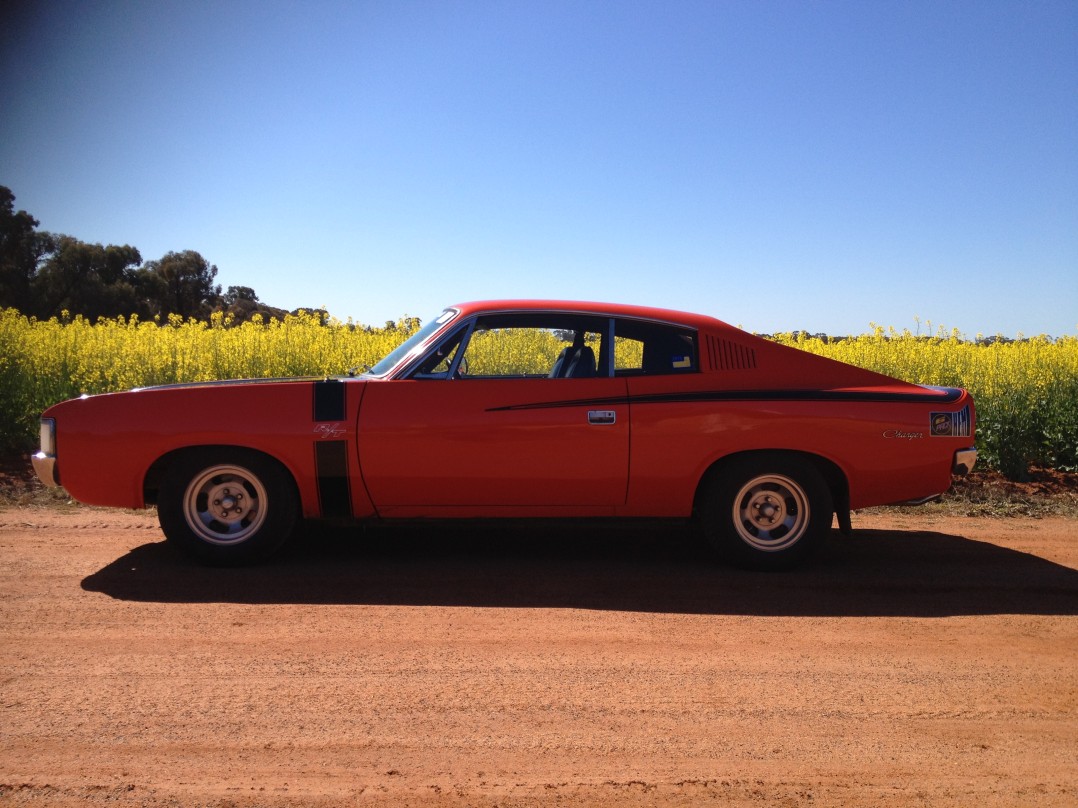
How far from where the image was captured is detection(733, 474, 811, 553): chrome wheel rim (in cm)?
565

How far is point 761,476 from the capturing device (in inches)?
221

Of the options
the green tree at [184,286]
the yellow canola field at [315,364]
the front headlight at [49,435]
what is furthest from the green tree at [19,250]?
the front headlight at [49,435]

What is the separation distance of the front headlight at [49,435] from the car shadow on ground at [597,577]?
0.79m

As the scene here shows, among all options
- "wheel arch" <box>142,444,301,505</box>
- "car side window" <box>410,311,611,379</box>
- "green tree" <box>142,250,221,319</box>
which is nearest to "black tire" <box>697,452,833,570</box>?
"car side window" <box>410,311,611,379</box>

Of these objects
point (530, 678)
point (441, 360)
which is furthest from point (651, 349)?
point (530, 678)

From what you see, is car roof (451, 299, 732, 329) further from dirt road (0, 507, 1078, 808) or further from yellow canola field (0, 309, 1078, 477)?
yellow canola field (0, 309, 1078, 477)

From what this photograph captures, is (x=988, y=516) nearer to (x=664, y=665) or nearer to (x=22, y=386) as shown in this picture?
(x=664, y=665)

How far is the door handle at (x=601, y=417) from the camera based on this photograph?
18.1ft

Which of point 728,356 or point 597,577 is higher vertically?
point 728,356

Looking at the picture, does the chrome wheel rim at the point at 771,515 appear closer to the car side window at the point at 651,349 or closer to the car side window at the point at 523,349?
the car side window at the point at 651,349

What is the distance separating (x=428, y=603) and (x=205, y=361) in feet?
22.9

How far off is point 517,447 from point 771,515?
163 cm

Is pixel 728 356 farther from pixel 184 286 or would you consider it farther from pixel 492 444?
pixel 184 286

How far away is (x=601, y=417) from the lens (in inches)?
218
